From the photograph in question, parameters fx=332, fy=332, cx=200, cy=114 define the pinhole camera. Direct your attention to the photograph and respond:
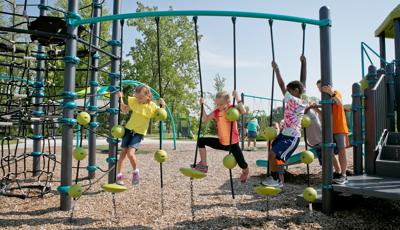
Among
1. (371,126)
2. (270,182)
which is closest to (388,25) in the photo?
(371,126)

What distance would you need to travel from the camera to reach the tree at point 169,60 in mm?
30656

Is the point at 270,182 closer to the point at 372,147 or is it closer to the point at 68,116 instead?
the point at 372,147

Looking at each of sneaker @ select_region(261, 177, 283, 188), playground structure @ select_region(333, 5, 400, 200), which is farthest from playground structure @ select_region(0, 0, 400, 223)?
sneaker @ select_region(261, 177, 283, 188)

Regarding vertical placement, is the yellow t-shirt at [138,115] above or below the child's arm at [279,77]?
below

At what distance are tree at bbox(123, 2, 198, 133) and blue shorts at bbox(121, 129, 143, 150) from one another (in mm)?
25656

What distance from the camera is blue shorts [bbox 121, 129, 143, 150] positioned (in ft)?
15.2

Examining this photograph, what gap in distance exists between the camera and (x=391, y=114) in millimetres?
6750

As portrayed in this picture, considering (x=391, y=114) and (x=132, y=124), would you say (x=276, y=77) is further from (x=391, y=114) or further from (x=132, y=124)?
(x=391, y=114)

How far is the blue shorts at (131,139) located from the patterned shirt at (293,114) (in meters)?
2.02

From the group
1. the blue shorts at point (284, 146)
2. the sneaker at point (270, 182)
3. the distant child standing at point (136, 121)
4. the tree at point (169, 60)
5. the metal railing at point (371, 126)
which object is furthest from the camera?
the tree at point (169, 60)

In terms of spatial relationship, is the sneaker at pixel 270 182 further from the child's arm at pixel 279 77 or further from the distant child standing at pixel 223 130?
the child's arm at pixel 279 77

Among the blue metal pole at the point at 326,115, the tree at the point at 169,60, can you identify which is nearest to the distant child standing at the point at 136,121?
the blue metal pole at the point at 326,115

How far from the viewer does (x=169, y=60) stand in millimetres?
31109

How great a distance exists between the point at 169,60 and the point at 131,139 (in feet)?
88.8
